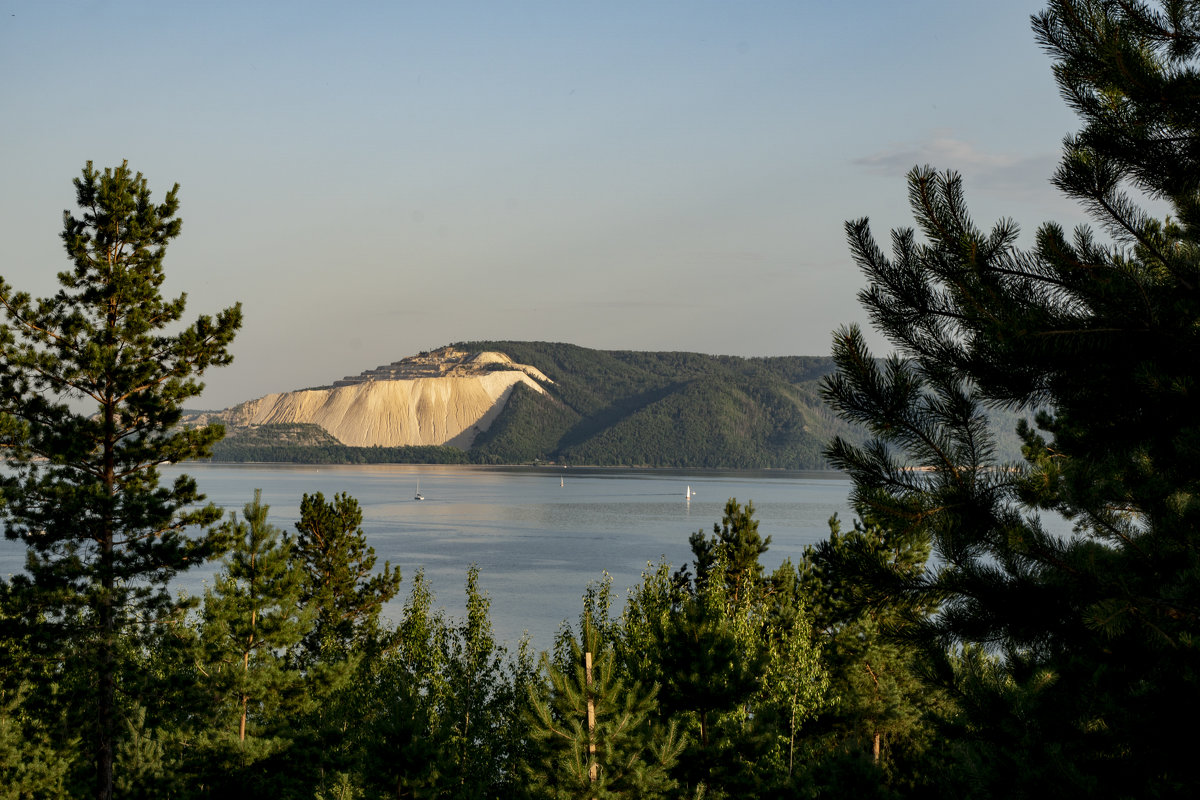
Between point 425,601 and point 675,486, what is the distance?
157951mm

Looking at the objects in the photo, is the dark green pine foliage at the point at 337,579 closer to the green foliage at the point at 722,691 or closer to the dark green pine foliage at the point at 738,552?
the dark green pine foliage at the point at 738,552

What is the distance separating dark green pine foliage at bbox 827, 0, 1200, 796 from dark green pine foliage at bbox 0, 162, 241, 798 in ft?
59.3

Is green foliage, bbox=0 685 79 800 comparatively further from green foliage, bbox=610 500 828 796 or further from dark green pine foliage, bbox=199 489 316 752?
green foliage, bbox=610 500 828 796

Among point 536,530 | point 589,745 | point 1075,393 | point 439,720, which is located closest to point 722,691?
point 589,745

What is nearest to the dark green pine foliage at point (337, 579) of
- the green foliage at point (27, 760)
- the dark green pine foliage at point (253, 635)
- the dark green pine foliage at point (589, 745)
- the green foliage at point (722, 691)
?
the dark green pine foliage at point (253, 635)

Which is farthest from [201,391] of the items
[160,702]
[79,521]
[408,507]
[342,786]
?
[408,507]

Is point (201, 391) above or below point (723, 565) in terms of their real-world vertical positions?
above

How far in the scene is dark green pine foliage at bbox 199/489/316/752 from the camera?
2038 centimetres

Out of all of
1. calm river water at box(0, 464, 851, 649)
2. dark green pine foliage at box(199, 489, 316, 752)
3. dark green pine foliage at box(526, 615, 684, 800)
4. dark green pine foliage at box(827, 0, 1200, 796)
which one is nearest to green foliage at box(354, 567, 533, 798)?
dark green pine foliage at box(526, 615, 684, 800)

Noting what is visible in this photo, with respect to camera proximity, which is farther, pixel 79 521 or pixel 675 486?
pixel 675 486

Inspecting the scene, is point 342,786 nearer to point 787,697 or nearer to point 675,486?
point 787,697

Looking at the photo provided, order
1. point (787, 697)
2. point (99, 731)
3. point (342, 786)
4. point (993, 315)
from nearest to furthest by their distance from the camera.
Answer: point (993, 315) < point (342, 786) < point (99, 731) < point (787, 697)

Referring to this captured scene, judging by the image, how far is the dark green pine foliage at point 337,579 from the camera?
3544 centimetres

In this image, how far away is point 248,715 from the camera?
21.6m
